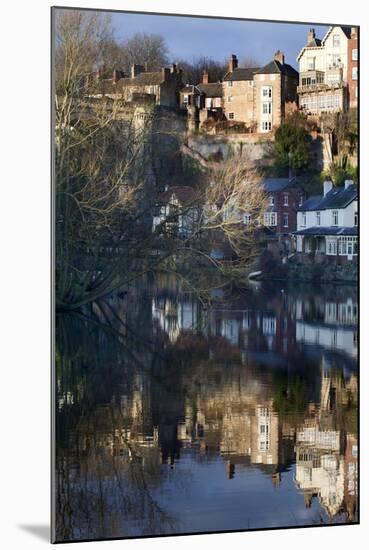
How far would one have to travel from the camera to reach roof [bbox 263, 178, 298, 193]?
1077cm

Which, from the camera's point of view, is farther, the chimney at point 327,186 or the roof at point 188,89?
the chimney at point 327,186

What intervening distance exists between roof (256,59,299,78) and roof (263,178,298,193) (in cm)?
84

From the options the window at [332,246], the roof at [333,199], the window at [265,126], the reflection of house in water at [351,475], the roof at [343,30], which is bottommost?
the reflection of house in water at [351,475]

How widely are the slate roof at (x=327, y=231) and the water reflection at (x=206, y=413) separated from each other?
449 millimetres

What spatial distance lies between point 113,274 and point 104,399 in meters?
0.94

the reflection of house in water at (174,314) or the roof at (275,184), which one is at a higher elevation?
the roof at (275,184)

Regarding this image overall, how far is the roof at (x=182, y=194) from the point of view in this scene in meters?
10.6

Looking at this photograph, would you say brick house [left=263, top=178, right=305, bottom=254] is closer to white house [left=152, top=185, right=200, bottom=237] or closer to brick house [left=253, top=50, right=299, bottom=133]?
brick house [left=253, top=50, right=299, bottom=133]

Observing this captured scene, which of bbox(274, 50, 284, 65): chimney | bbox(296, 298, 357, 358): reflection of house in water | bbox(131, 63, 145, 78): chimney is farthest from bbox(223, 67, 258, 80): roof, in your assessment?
bbox(296, 298, 357, 358): reflection of house in water

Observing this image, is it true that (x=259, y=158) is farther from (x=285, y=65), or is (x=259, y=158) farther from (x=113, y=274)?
(x=113, y=274)

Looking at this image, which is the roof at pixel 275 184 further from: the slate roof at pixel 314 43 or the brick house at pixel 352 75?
the slate roof at pixel 314 43

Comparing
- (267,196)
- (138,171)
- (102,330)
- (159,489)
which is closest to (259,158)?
(267,196)

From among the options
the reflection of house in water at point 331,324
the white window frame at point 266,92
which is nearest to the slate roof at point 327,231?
the reflection of house in water at point 331,324

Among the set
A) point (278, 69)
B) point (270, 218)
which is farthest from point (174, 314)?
point (278, 69)
